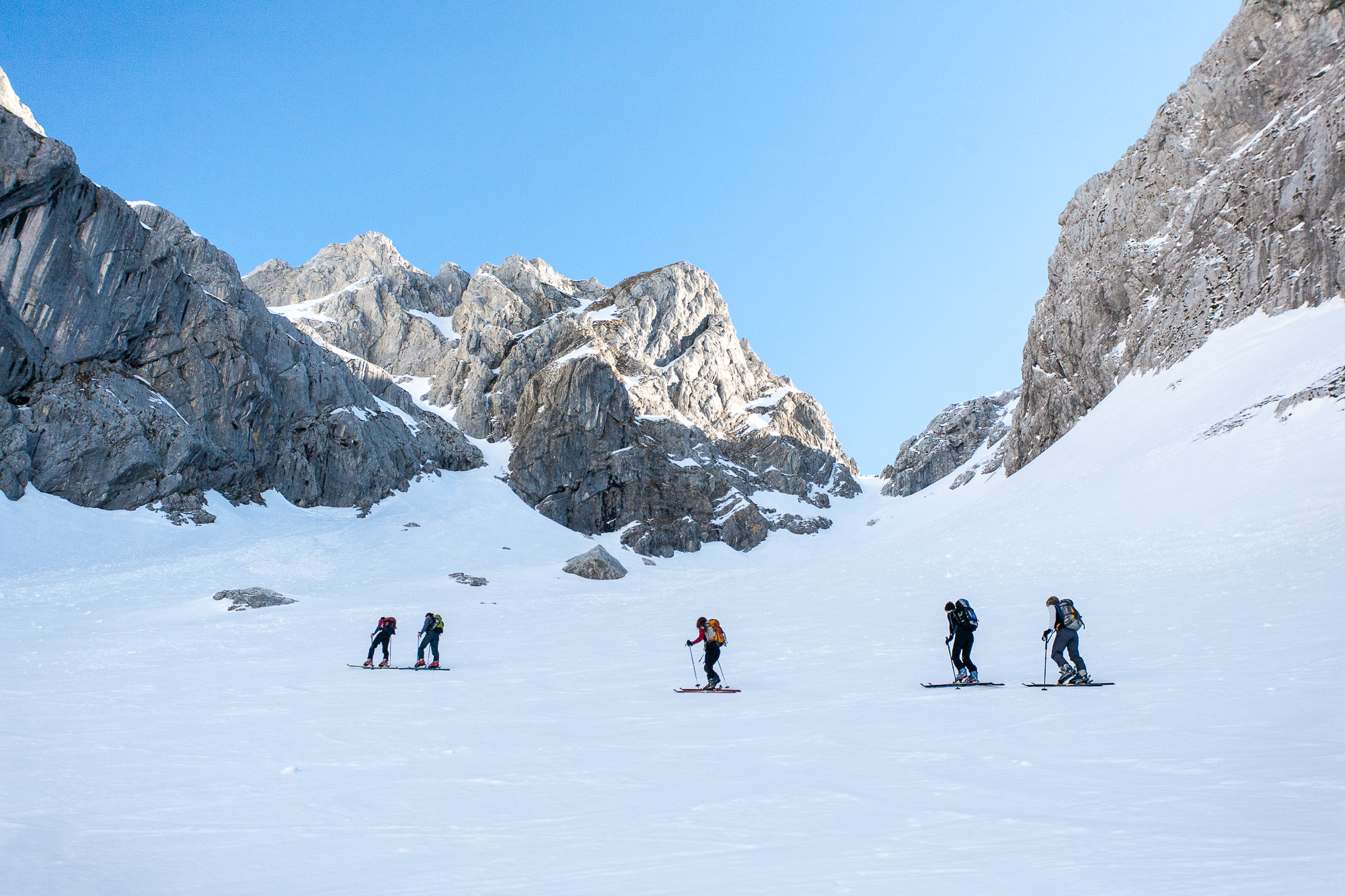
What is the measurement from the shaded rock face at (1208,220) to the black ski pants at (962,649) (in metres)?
41.7

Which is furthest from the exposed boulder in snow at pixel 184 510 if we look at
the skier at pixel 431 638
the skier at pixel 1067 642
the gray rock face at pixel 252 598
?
the skier at pixel 1067 642

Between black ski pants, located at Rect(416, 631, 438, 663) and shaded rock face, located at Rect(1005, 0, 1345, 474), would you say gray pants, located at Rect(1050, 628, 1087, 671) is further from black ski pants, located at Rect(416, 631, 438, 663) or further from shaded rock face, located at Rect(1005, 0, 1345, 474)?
shaded rock face, located at Rect(1005, 0, 1345, 474)

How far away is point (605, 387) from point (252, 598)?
6280cm

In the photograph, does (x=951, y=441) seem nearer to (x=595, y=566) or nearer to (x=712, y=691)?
(x=595, y=566)

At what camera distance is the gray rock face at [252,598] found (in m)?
35.6

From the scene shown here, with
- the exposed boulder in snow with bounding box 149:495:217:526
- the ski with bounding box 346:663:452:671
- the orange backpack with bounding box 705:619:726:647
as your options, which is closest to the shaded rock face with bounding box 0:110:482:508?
the exposed boulder in snow with bounding box 149:495:217:526

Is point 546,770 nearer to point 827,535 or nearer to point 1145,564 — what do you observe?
point 1145,564

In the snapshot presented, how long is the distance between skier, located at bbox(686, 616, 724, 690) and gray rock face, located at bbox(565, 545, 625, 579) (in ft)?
143

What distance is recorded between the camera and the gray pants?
534 inches

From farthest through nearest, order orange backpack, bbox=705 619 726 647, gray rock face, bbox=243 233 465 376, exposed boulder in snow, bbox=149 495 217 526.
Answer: gray rock face, bbox=243 233 465 376, exposed boulder in snow, bbox=149 495 217 526, orange backpack, bbox=705 619 726 647

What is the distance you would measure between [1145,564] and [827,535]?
262ft

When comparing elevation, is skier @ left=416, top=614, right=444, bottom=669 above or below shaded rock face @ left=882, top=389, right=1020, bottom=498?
→ below

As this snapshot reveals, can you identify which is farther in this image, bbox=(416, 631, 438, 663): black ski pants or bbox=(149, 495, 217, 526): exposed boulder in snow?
bbox=(149, 495, 217, 526): exposed boulder in snow

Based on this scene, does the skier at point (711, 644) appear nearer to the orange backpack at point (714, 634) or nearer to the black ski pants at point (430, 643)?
the orange backpack at point (714, 634)
